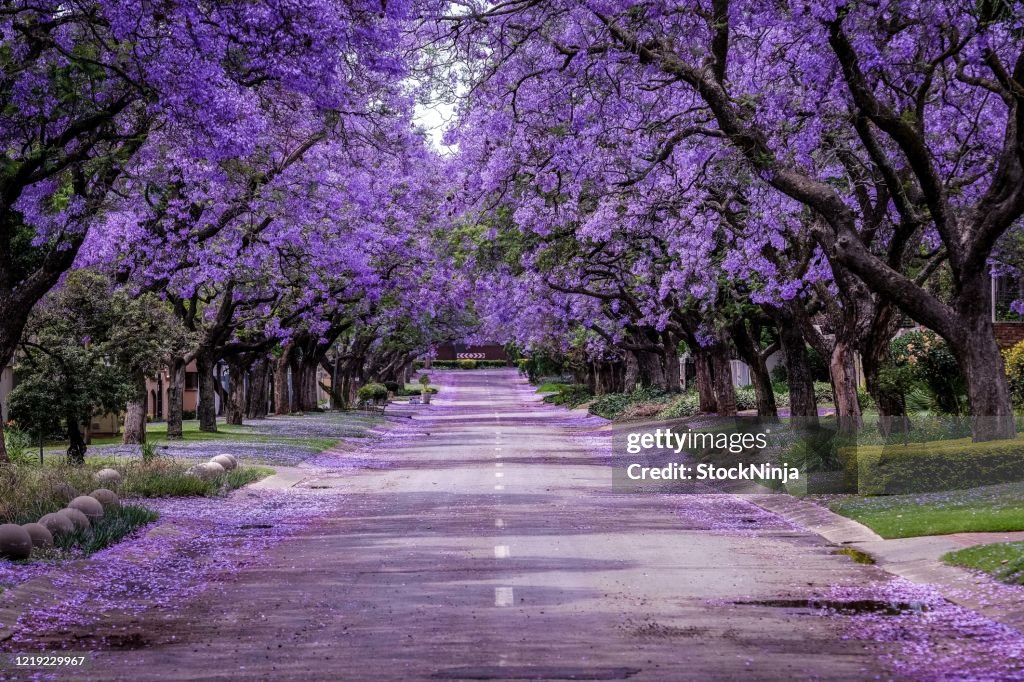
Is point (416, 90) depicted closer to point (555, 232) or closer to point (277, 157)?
point (277, 157)

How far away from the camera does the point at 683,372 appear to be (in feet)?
266

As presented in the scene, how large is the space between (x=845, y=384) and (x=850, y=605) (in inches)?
558

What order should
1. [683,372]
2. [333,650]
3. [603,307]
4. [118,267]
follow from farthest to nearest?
[683,372] < [603,307] < [118,267] < [333,650]

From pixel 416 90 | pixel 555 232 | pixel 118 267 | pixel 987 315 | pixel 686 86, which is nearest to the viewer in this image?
pixel 987 315

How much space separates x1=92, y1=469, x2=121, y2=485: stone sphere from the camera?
22.5 m

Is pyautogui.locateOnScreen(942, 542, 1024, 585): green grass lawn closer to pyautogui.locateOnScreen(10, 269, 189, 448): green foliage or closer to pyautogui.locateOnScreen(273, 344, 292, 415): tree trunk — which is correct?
pyautogui.locateOnScreen(10, 269, 189, 448): green foliage

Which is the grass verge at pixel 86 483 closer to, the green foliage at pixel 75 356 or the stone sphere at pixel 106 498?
the stone sphere at pixel 106 498

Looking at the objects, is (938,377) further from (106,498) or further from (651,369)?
(651,369)

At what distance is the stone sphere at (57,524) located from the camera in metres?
16.0

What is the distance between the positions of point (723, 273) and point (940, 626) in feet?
74.4

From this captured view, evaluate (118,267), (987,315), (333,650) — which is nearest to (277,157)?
(118,267)

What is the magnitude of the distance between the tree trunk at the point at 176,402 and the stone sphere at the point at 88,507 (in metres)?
24.1

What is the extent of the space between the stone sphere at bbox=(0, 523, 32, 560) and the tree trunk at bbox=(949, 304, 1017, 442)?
1246 centimetres

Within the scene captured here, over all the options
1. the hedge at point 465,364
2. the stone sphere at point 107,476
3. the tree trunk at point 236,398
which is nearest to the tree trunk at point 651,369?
the tree trunk at point 236,398
